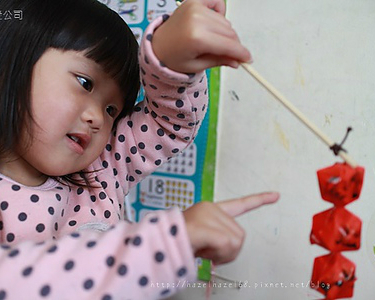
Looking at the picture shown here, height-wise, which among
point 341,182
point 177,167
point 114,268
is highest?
point 341,182

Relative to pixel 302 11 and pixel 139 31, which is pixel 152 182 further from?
pixel 302 11

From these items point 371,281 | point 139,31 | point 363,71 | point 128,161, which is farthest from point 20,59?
point 371,281

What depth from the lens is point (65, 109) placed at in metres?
0.51

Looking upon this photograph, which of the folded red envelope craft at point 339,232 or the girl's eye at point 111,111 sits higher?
the girl's eye at point 111,111

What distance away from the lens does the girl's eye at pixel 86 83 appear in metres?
0.53

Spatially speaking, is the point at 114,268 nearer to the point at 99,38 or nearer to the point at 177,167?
the point at 99,38

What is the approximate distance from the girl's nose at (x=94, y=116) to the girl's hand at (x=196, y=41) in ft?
0.46

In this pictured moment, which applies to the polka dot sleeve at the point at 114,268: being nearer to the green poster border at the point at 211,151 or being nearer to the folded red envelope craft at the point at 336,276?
the folded red envelope craft at the point at 336,276

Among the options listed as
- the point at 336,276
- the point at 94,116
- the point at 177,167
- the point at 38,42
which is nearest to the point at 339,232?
the point at 336,276

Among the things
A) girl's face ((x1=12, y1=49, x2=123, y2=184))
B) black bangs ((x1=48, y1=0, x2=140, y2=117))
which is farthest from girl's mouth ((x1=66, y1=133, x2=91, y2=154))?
black bangs ((x1=48, y1=0, x2=140, y2=117))

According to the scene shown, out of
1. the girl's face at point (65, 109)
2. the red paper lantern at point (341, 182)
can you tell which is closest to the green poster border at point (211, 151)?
the girl's face at point (65, 109)

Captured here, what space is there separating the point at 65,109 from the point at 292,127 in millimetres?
480

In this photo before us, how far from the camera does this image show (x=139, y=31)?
94 cm

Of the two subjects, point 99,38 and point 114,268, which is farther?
point 99,38
